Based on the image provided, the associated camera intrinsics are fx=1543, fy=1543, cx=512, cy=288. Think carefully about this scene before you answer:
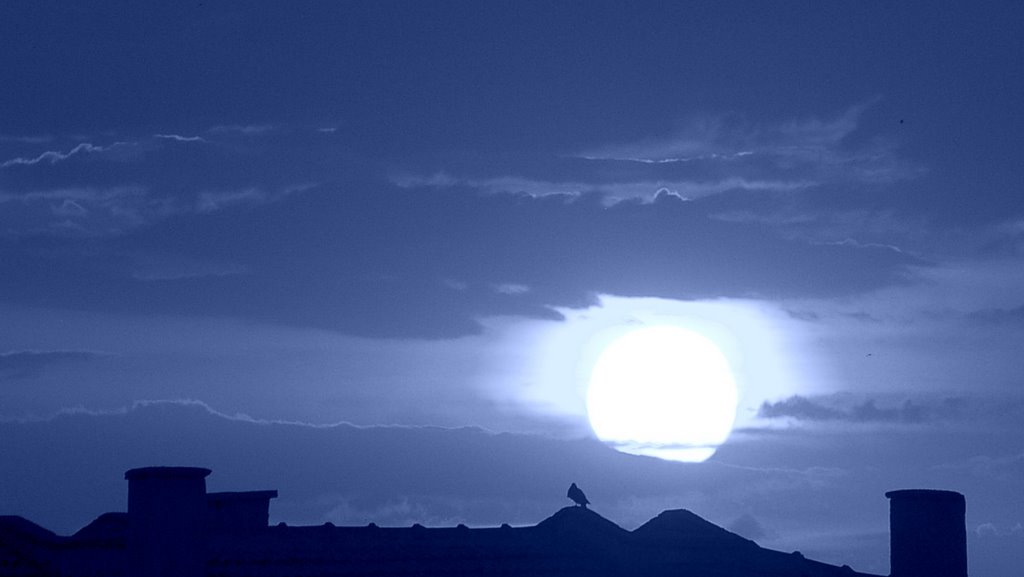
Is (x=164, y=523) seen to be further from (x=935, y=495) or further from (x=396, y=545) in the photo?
(x=935, y=495)

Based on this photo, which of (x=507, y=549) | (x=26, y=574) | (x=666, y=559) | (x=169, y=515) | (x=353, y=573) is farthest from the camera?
(x=666, y=559)

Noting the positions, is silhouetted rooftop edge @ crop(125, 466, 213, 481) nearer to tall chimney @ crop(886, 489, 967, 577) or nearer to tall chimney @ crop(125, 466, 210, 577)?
tall chimney @ crop(125, 466, 210, 577)

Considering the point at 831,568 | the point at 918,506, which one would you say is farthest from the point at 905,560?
the point at 831,568

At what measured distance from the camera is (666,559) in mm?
35188

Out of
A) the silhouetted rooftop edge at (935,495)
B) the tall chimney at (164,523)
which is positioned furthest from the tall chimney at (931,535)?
the tall chimney at (164,523)

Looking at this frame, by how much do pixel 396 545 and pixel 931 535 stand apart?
466 inches

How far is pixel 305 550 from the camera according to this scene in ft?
98.3

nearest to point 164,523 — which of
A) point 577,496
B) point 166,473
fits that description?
point 166,473

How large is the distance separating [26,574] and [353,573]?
6.05 m

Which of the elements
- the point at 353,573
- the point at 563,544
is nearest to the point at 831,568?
the point at 563,544

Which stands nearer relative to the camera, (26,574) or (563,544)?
(26,574)

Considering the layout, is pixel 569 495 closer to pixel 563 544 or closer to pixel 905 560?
pixel 563 544

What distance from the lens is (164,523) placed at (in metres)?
25.8

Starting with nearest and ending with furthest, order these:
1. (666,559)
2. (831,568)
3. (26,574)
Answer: (26,574) → (666,559) → (831,568)
